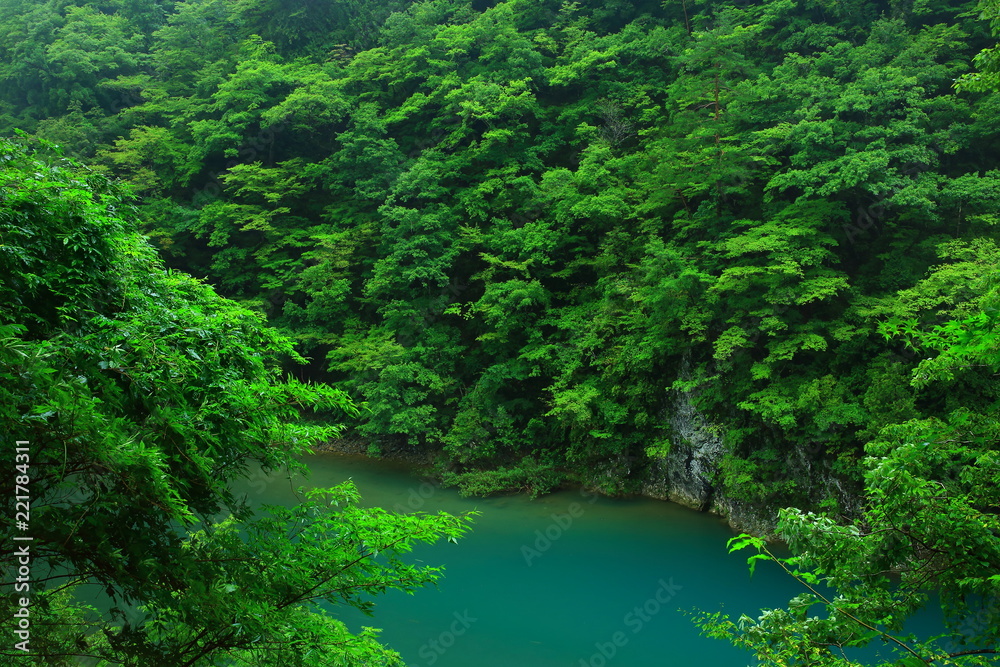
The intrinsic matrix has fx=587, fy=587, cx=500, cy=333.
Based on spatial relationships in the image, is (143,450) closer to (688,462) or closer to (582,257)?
(688,462)

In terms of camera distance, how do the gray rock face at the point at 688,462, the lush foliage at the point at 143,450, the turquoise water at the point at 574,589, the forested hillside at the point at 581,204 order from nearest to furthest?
the lush foliage at the point at 143,450
the turquoise water at the point at 574,589
the forested hillside at the point at 581,204
the gray rock face at the point at 688,462

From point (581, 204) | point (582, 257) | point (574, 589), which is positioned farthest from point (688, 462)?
point (581, 204)

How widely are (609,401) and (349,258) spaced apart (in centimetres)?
628

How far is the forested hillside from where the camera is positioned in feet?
24.9

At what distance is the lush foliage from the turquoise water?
3.67 m

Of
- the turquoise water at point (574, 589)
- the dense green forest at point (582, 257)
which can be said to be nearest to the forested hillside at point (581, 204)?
the dense green forest at point (582, 257)

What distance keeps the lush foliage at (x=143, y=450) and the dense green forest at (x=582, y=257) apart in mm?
27

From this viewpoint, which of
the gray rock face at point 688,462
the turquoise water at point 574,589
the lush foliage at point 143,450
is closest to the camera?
the lush foliage at point 143,450

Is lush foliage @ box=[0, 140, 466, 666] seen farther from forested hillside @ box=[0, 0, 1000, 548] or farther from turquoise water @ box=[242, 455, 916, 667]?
turquoise water @ box=[242, 455, 916, 667]

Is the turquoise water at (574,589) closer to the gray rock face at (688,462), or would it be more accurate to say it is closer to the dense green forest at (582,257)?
the gray rock face at (688,462)

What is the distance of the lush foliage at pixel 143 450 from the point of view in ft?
6.37

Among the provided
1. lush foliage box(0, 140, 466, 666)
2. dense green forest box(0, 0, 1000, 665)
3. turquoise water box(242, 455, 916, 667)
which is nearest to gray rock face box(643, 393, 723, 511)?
dense green forest box(0, 0, 1000, 665)

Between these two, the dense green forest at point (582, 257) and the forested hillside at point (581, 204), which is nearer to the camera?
the dense green forest at point (582, 257)

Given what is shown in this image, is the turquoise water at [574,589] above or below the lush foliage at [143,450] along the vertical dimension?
below
